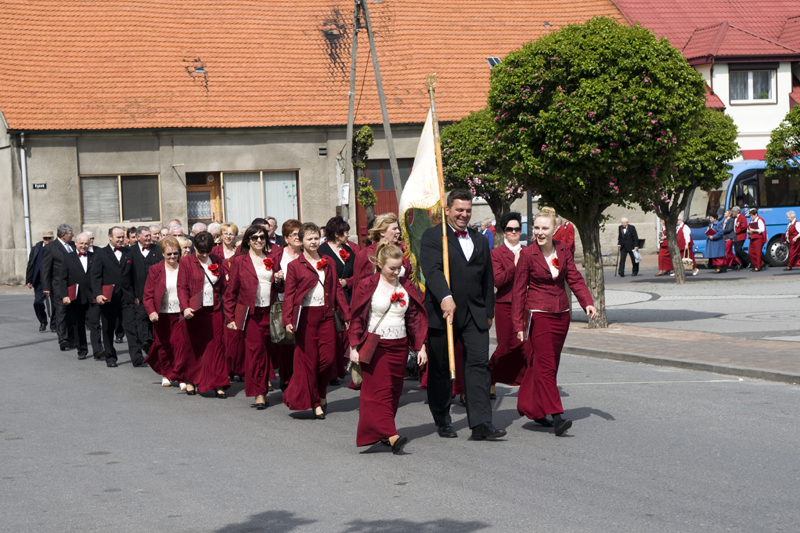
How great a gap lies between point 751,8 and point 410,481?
143ft

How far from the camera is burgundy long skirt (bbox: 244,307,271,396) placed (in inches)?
397

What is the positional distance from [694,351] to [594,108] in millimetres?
4120

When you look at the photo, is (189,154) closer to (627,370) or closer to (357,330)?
(627,370)

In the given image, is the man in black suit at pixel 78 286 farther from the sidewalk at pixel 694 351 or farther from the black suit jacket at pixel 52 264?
the sidewalk at pixel 694 351

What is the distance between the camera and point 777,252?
30750 millimetres

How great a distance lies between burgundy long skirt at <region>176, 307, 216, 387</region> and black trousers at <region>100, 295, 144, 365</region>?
2.74 meters

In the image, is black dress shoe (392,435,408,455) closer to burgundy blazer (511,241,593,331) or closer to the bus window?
burgundy blazer (511,241,593,331)

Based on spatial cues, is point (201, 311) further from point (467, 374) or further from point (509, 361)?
point (467, 374)

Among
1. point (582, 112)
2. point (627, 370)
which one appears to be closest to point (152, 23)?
point (582, 112)

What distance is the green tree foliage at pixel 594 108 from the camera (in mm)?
14719

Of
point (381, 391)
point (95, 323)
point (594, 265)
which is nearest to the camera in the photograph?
point (381, 391)

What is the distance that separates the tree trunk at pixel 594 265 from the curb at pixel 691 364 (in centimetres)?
243

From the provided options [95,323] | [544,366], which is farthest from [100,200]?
[544,366]

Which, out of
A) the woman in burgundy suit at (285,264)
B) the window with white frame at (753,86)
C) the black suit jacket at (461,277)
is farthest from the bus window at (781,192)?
the black suit jacket at (461,277)
